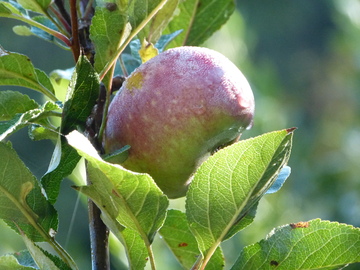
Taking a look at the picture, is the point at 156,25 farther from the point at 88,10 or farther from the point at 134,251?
the point at 134,251

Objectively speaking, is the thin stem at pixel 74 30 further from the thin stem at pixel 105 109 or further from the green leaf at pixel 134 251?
the green leaf at pixel 134 251

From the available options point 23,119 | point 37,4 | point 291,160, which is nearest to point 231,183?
point 23,119

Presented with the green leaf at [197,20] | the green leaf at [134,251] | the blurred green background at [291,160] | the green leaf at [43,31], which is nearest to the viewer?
the green leaf at [134,251]

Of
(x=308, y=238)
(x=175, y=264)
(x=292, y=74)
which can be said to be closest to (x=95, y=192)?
(x=308, y=238)

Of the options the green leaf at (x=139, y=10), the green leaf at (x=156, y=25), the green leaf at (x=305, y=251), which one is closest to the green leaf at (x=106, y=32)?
the green leaf at (x=139, y=10)

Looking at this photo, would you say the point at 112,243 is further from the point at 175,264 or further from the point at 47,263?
the point at 47,263

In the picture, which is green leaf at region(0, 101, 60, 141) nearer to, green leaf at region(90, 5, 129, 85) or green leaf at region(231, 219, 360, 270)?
green leaf at region(90, 5, 129, 85)
